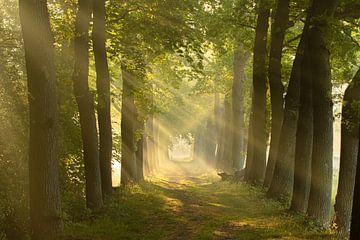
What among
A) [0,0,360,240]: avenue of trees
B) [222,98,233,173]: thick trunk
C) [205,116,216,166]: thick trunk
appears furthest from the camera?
[205,116,216,166]: thick trunk

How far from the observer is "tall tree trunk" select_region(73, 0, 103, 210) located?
53.7ft

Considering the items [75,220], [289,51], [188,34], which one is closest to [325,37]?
[188,34]

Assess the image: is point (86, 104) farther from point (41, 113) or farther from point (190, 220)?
point (41, 113)

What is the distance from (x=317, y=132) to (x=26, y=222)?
30.4 ft

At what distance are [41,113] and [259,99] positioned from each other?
16.4 metres

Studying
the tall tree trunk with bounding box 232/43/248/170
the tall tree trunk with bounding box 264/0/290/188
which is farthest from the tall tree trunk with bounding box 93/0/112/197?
the tall tree trunk with bounding box 232/43/248/170

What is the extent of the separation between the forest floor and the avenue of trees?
2.98 ft

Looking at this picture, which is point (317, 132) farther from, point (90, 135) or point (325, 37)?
point (90, 135)

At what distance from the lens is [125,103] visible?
2617cm

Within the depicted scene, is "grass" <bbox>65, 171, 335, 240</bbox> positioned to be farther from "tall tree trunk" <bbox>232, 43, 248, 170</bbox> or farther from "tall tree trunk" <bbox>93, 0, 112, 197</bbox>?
"tall tree trunk" <bbox>232, 43, 248, 170</bbox>

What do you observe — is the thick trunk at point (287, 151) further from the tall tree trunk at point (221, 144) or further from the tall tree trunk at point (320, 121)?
the tall tree trunk at point (221, 144)

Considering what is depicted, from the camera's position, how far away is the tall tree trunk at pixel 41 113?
10.4 meters

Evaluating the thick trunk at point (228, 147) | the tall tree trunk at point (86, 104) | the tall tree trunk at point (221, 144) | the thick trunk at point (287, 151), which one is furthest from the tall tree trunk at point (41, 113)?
the tall tree trunk at point (221, 144)

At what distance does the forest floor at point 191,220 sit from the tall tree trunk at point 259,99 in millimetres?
3069
